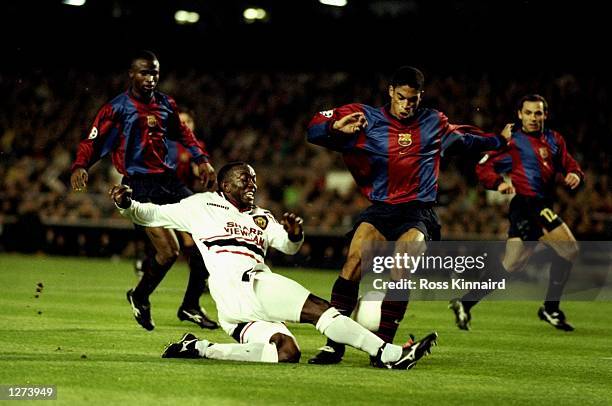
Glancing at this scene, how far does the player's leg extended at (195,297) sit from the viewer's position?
1091 cm

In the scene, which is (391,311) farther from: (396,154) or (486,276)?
(486,276)

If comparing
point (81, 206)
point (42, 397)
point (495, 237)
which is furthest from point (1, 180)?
point (42, 397)

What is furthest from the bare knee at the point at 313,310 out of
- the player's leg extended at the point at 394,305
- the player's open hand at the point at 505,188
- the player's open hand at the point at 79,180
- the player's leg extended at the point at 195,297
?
the player's open hand at the point at 505,188

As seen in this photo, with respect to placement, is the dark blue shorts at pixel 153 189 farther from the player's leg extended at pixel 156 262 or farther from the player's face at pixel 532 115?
the player's face at pixel 532 115

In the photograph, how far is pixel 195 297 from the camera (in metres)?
11.2

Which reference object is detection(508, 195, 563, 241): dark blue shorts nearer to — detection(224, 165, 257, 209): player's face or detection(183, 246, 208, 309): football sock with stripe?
detection(183, 246, 208, 309): football sock with stripe

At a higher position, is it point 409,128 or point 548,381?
point 409,128

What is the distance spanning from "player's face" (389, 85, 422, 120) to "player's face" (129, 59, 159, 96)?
9.12 ft

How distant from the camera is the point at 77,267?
20719 mm

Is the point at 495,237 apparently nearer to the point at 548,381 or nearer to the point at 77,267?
the point at 77,267

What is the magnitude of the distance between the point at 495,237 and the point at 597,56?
866 cm

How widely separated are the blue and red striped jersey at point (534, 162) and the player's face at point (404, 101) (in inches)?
142

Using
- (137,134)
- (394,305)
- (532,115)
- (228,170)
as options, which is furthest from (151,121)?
(532,115)

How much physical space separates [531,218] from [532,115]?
1087 mm
